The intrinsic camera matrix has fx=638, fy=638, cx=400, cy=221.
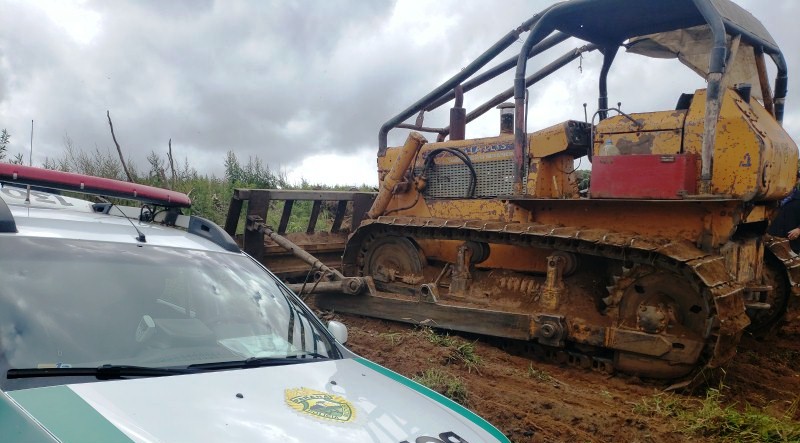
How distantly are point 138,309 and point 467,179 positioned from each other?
17.9 ft

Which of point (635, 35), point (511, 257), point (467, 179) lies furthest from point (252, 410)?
point (635, 35)

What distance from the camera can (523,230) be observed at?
6.14 meters

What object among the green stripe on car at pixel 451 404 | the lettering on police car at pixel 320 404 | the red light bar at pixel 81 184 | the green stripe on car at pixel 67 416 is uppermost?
the red light bar at pixel 81 184

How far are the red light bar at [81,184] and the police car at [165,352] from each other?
0.01 metres

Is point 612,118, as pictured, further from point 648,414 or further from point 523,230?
point 648,414

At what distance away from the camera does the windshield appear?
2400mm

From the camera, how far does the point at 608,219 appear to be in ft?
19.7

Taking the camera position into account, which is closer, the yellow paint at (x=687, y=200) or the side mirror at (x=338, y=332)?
the side mirror at (x=338, y=332)

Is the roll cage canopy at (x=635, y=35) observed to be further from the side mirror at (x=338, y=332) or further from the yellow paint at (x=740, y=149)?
the side mirror at (x=338, y=332)

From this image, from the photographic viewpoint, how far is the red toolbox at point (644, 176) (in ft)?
17.6

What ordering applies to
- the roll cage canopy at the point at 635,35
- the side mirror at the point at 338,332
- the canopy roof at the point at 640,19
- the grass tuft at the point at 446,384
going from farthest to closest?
the canopy roof at the point at 640,19, the roll cage canopy at the point at 635,35, the grass tuft at the point at 446,384, the side mirror at the point at 338,332

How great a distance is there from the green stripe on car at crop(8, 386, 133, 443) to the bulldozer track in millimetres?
4348

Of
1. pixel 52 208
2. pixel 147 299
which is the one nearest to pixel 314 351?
pixel 147 299

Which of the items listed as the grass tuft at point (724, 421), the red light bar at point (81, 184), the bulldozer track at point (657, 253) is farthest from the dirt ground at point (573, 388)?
the red light bar at point (81, 184)
